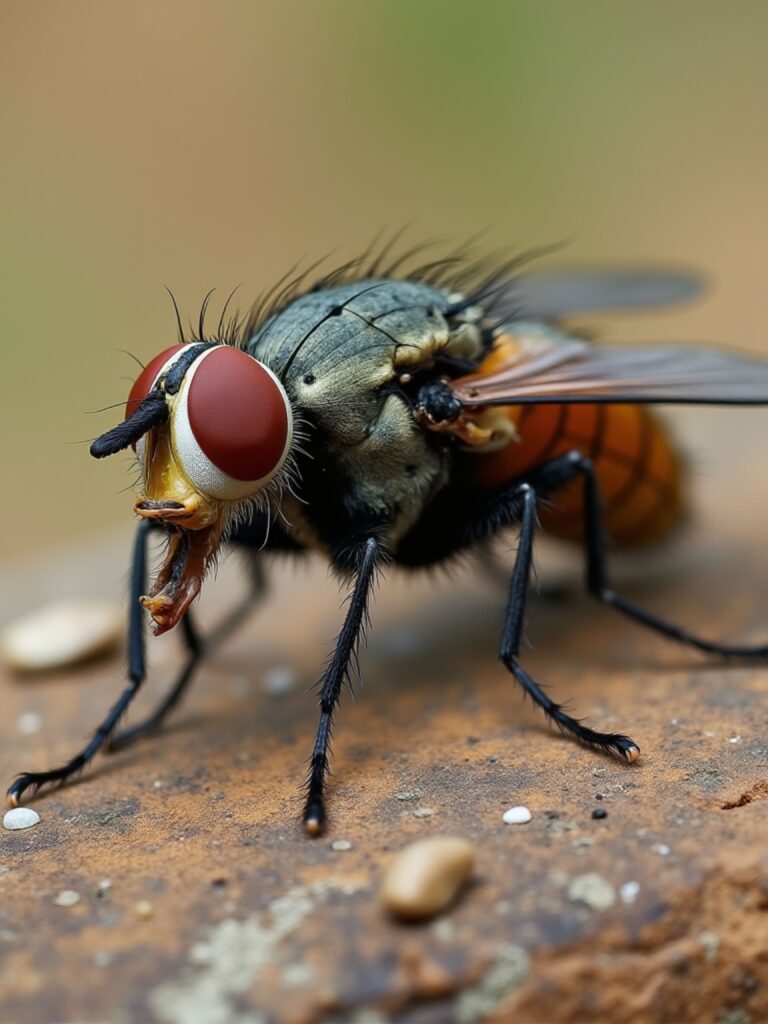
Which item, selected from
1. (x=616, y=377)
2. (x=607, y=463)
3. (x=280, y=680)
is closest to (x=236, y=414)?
(x=616, y=377)

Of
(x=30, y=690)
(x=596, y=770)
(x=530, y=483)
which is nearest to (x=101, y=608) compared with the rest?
(x=30, y=690)

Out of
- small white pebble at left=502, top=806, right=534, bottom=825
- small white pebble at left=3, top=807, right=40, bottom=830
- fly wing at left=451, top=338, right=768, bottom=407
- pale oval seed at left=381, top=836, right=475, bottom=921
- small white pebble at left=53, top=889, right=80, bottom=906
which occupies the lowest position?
small white pebble at left=3, top=807, right=40, bottom=830

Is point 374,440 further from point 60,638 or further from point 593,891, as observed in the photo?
point 60,638

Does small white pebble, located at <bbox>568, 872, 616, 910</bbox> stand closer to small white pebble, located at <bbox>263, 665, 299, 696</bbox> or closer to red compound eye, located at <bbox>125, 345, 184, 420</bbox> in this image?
red compound eye, located at <bbox>125, 345, 184, 420</bbox>

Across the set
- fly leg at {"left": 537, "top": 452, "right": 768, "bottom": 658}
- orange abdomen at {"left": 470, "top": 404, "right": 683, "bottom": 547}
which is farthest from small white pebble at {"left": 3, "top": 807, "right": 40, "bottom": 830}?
fly leg at {"left": 537, "top": 452, "right": 768, "bottom": 658}

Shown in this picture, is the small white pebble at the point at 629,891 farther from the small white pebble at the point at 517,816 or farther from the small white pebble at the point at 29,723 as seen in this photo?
the small white pebble at the point at 29,723

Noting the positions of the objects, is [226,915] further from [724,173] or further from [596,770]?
[724,173]
